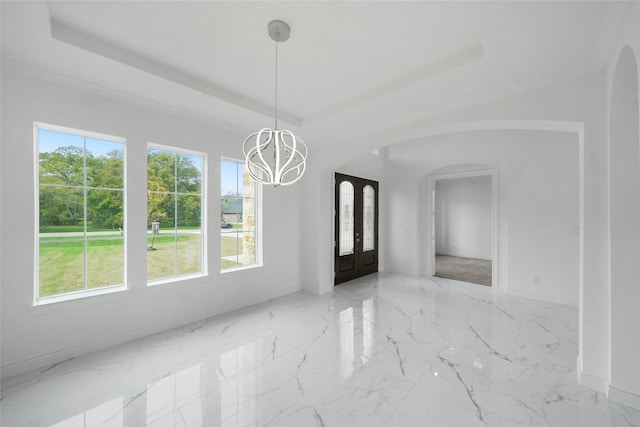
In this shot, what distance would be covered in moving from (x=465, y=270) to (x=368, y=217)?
2985mm

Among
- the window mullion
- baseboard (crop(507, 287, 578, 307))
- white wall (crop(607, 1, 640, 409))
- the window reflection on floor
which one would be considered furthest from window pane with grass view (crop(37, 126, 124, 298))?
baseboard (crop(507, 287, 578, 307))

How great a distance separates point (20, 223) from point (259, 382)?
2599 millimetres

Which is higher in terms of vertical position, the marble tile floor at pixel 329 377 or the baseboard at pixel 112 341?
the baseboard at pixel 112 341

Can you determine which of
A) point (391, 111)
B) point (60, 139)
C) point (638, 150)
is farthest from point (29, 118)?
point (638, 150)

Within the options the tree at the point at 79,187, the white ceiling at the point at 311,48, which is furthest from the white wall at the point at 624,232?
the tree at the point at 79,187

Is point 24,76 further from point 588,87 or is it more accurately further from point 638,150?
point 638,150

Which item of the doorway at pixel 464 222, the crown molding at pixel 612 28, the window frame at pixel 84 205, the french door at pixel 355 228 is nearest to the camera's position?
the crown molding at pixel 612 28

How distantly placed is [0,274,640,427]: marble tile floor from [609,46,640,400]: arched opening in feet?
1.06

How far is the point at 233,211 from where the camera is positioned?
4.24m

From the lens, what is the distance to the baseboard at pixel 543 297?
4.30 meters

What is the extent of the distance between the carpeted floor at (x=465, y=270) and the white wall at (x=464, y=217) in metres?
0.59

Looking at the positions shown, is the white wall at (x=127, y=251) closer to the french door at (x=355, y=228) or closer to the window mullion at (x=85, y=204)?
the window mullion at (x=85, y=204)

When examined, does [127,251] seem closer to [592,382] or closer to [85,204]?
[85,204]

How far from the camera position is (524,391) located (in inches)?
88.2
